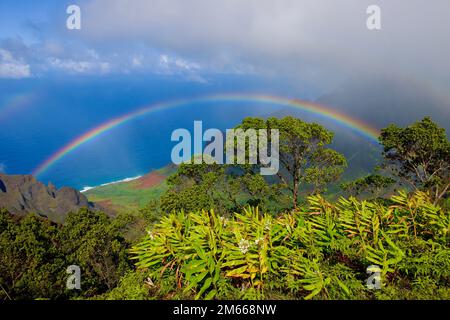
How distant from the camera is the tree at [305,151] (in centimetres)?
1766

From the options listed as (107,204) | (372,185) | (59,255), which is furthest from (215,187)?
(107,204)

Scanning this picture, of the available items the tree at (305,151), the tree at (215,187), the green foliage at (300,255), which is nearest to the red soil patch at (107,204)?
the tree at (215,187)

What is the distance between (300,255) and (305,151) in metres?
15.3

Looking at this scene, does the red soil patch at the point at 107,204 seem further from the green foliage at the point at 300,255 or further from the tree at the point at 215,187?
the green foliage at the point at 300,255

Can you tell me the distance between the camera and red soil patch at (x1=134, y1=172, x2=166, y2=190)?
10262 cm

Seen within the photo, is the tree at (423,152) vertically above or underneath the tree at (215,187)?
above

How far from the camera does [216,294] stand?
3.12 m

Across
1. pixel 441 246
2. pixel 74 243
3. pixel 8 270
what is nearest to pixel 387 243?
pixel 441 246

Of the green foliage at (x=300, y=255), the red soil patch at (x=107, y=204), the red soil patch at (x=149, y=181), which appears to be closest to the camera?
the green foliage at (x=300, y=255)

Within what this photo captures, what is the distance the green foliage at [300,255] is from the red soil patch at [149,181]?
99.9 metres

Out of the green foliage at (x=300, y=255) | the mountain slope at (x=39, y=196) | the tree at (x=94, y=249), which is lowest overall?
the mountain slope at (x=39, y=196)

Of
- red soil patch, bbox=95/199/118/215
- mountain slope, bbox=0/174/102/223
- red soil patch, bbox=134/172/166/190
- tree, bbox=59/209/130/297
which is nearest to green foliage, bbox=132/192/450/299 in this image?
tree, bbox=59/209/130/297
